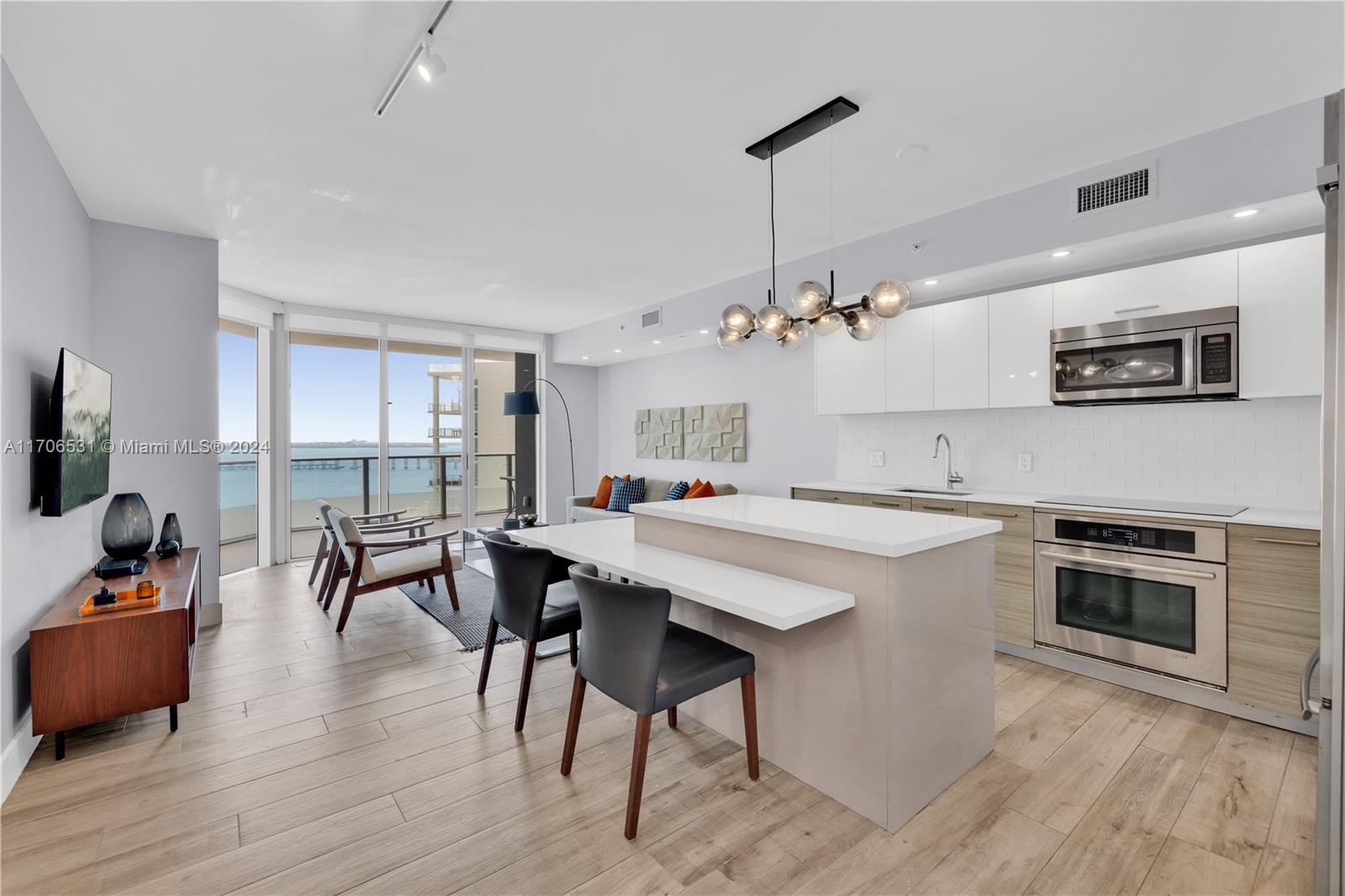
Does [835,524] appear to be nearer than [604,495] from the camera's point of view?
Yes

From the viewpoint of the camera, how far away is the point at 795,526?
2.31 meters

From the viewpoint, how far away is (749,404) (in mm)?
6070

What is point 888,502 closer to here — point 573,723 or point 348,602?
point 573,723

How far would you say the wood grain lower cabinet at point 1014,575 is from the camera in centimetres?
344

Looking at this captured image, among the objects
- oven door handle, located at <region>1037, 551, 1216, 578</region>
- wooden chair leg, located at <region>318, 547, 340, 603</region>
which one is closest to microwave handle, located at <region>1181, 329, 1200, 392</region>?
oven door handle, located at <region>1037, 551, 1216, 578</region>

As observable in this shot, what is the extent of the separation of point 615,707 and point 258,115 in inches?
121

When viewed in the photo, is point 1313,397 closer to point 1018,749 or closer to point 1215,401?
point 1215,401

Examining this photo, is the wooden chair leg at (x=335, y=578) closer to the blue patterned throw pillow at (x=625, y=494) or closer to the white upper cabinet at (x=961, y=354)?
the blue patterned throw pillow at (x=625, y=494)

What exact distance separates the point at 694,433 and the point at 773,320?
3845 mm

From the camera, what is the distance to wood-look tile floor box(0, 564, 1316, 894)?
A: 182 centimetres

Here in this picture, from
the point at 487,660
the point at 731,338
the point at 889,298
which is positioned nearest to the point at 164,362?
the point at 487,660

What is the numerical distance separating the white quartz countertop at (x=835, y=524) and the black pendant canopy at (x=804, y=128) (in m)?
1.71

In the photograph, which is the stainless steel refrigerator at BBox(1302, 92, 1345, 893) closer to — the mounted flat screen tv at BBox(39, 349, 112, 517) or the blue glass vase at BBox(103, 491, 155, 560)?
the mounted flat screen tv at BBox(39, 349, 112, 517)

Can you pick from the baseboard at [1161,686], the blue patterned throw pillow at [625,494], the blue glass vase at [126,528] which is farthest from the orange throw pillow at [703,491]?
the blue glass vase at [126,528]
